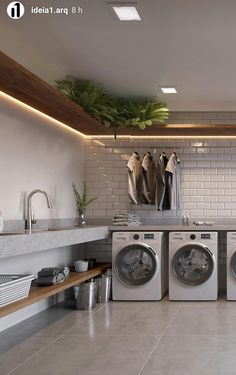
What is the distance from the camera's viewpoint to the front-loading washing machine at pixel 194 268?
7.11 metres

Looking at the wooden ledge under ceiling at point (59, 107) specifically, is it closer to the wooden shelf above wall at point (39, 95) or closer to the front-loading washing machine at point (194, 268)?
the wooden shelf above wall at point (39, 95)

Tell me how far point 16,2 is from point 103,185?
453cm

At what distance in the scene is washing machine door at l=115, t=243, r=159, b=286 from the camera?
7.09m

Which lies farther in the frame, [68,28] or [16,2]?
[68,28]

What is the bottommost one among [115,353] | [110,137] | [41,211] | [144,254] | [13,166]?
[115,353]

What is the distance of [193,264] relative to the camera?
23.6ft

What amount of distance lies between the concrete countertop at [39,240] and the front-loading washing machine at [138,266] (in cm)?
58

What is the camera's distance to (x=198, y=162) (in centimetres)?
855

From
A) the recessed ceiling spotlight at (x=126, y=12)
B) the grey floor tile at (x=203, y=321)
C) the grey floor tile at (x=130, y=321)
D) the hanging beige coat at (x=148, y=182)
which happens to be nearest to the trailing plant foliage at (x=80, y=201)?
the hanging beige coat at (x=148, y=182)

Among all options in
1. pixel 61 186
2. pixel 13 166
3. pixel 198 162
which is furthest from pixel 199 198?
pixel 13 166

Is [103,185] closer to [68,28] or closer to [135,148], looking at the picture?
[135,148]

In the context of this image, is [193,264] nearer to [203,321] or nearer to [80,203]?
[203,321]

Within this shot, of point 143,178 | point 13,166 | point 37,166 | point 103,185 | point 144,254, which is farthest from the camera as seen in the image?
point 103,185

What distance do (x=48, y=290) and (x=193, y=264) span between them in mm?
2538
